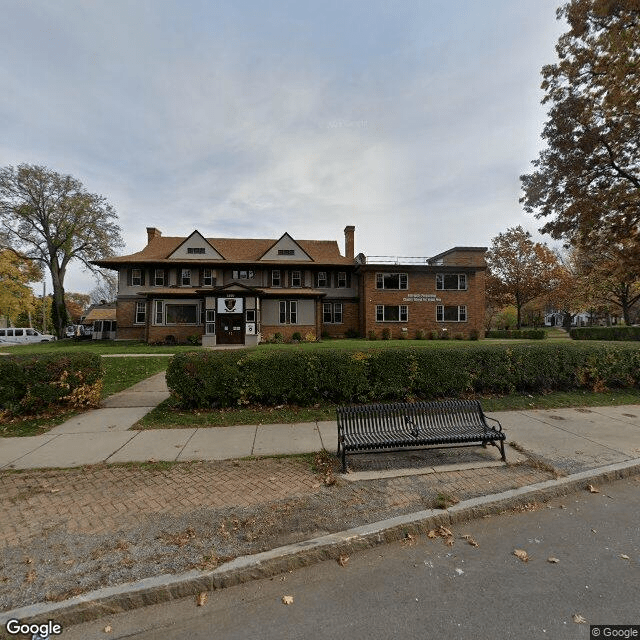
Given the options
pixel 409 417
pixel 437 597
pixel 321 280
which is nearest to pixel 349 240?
pixel 321 280

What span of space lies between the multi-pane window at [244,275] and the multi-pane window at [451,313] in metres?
17.2

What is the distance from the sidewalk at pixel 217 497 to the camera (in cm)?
287

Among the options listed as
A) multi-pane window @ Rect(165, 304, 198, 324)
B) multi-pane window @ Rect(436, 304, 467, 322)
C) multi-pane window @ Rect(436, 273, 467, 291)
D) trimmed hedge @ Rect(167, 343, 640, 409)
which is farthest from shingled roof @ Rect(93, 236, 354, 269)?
trimmed hedge @ Rect(167, 343, 640, 409)

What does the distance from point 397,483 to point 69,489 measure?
430 centimetres

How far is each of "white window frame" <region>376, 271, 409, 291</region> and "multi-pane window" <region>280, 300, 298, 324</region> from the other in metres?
7.76

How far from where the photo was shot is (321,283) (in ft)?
103

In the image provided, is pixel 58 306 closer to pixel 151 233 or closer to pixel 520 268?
pixel 151 233

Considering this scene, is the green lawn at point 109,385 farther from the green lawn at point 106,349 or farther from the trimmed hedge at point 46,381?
the green lawn at point 106,349

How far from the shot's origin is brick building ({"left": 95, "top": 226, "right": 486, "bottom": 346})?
27.8 metres

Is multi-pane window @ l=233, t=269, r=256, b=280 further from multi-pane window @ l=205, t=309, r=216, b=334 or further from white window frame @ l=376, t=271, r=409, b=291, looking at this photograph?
white window frame @ l=376, t=271, r=409, b=291

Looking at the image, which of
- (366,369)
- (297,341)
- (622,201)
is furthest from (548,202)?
(297,341)

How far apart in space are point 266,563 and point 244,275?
2881 centimetres

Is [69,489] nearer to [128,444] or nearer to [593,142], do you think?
[128,444]

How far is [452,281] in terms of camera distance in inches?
1202
